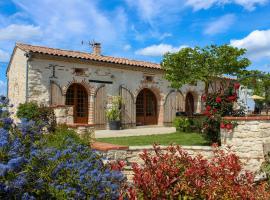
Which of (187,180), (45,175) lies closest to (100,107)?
(45,175)

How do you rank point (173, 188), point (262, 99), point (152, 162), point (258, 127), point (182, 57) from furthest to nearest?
point (262, 99), point (182, 57), point (258, 127), point (152, 162), point (173, 188)

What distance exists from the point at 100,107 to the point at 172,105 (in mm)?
4880

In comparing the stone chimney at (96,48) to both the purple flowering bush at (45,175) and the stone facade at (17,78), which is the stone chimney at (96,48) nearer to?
the stone facade at (17,78)

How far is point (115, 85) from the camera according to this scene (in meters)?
16.4

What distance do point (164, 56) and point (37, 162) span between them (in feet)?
40.5

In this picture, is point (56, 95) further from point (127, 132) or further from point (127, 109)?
point (127, 109)

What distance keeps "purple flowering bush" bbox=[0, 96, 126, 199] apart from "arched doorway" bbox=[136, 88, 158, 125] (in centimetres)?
1410

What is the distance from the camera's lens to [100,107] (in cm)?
1570

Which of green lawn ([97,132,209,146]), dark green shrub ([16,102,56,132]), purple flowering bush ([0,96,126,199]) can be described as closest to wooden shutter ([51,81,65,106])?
dark green shrub ([16,102,56,132])

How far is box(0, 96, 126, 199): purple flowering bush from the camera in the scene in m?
2.99

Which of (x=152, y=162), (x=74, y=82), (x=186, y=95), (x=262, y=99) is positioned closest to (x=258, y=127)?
(x=152, y=162)

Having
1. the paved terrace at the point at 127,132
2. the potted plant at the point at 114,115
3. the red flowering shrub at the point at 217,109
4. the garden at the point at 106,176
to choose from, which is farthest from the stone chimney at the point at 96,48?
the garden at the point at 106,176

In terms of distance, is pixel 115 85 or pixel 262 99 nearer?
pixel 115 85

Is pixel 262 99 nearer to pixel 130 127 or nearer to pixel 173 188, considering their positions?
pixel 130 127
